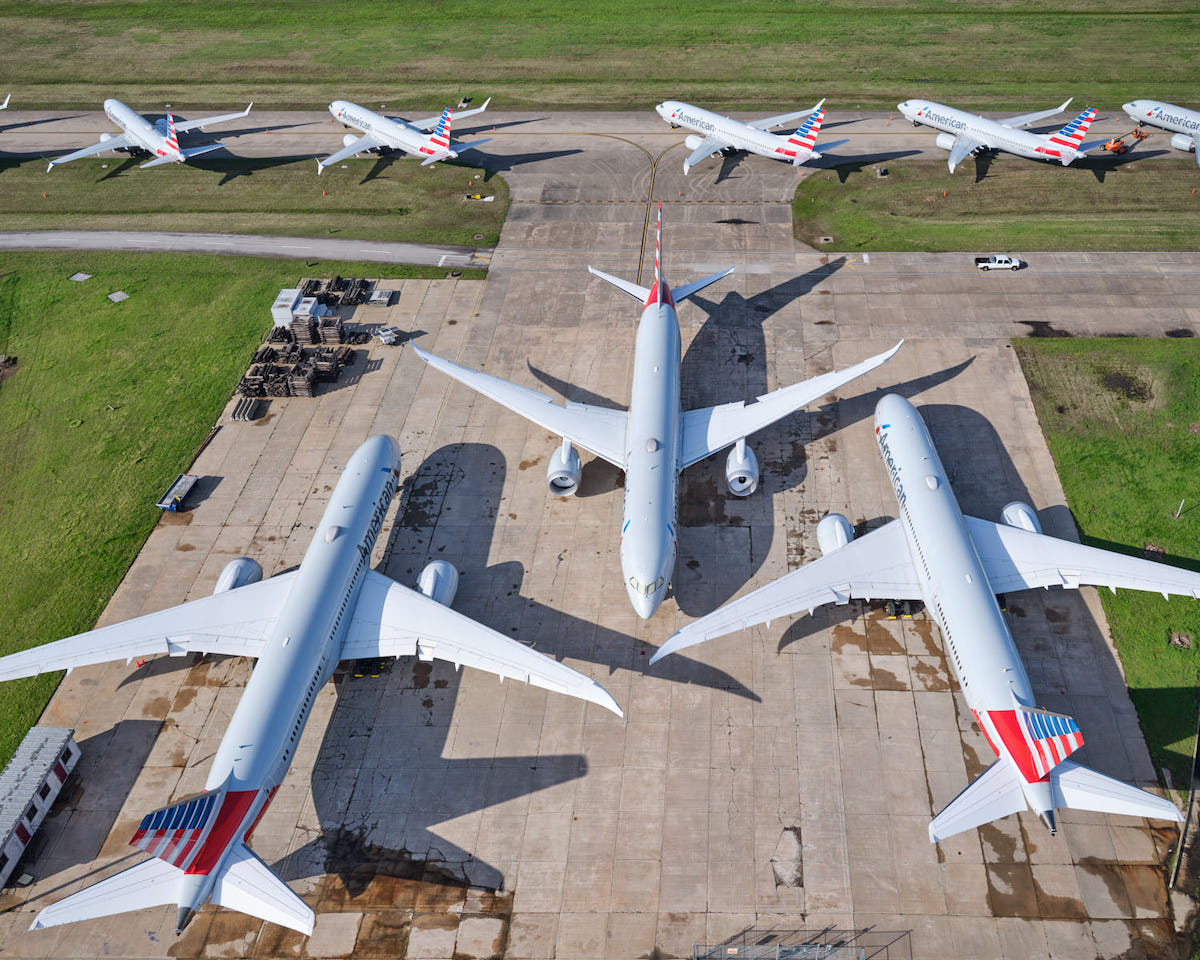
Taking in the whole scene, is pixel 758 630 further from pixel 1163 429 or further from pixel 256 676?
A: pixel 1163 429

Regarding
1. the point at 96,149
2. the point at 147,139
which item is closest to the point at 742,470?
the point at 147,139

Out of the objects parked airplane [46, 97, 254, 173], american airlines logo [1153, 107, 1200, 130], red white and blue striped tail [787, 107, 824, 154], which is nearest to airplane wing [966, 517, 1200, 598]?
red white and blue striped tail [787, 107, 824, 154]

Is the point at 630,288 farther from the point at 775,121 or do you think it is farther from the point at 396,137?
the point at 396,137

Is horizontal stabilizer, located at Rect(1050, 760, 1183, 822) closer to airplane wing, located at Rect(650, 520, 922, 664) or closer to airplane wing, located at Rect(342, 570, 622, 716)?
airplane wing, located at Rect(650, 520, 922, 664)

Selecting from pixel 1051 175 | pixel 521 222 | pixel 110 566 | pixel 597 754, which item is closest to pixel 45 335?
pixel 110 566

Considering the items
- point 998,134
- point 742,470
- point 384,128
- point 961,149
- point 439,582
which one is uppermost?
point 998,134
